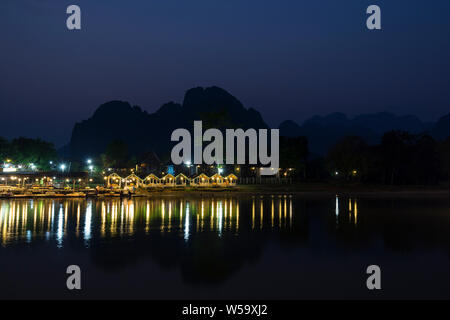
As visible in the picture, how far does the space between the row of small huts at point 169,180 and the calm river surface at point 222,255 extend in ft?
119

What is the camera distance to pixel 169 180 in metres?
72.2

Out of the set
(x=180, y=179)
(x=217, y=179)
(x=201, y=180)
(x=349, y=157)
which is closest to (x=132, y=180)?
(x=180, y=179)

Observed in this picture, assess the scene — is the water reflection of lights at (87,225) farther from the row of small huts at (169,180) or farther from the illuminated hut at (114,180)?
the illuminated hut at (114,180)

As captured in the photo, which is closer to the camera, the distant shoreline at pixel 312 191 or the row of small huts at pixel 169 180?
the distant shoreline at pixel 312 191

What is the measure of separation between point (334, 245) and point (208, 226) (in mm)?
9036

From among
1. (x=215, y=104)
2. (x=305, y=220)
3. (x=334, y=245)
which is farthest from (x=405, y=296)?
(x=215, y=104)

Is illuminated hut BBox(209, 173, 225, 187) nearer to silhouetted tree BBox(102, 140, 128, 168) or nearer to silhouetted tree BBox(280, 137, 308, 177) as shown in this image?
silhouetted tree BBox(280, 137, 308, 177)

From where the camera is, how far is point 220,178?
7075 cm

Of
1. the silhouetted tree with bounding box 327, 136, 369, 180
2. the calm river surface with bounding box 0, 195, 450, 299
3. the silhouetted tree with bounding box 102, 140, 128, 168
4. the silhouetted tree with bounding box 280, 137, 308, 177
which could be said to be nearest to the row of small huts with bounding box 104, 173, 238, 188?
the silhouetted tree with bounding box 280, 137, 308, 177

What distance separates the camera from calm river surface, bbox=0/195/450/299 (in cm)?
1388

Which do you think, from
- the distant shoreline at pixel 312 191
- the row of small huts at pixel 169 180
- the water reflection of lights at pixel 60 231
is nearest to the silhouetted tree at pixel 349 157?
the distant shoreline at pixel 312 191

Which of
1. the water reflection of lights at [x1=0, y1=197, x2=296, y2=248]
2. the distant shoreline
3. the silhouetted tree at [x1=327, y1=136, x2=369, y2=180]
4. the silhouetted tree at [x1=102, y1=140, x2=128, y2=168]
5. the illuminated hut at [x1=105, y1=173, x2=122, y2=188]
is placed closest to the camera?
the water reflection of lights at [x1=0, y1=197, x2=296, y2=248]

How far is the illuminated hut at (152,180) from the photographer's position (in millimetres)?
70250
